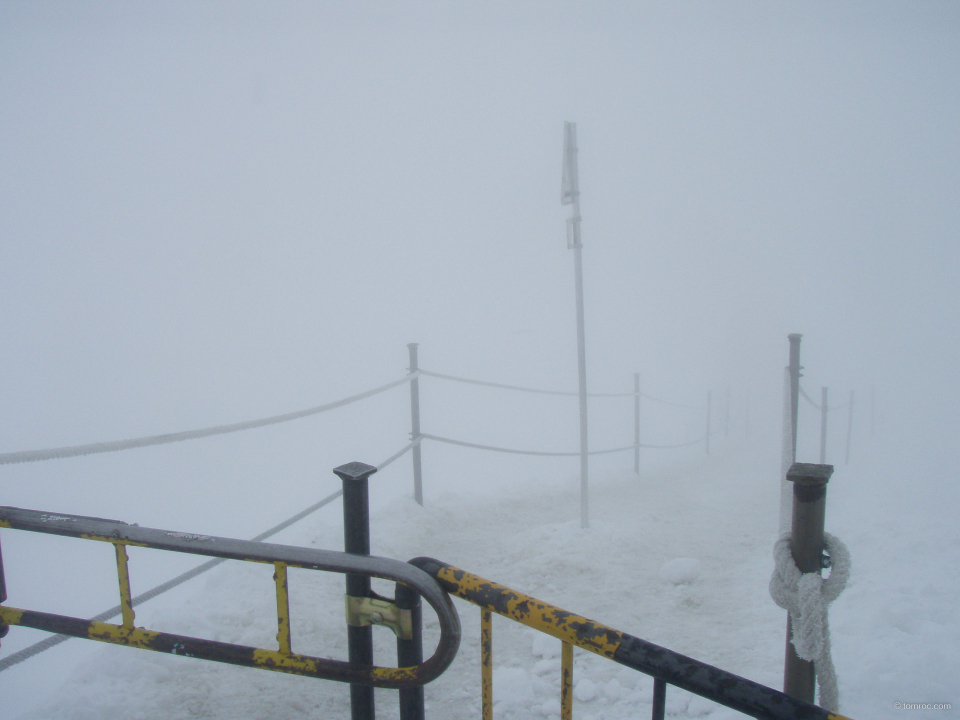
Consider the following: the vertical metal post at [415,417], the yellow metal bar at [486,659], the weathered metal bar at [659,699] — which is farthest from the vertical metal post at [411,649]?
the vertical metal post at [415,417]

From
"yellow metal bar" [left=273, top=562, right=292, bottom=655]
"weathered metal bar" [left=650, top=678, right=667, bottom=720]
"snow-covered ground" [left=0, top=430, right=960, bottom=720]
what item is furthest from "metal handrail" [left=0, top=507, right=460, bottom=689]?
"snow-covered ground" [left=0, top=430, right=960, bottom=720]

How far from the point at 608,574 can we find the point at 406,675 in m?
2.83

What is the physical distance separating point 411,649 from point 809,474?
3.38ft

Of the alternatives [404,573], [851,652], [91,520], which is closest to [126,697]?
[91,520]

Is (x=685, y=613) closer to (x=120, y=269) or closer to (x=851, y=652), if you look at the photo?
(x=851, y=652)

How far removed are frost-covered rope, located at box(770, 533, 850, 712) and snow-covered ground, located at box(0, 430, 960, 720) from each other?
2.69 feet

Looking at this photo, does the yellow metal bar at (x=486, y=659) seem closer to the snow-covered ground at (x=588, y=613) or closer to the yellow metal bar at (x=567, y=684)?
the yellow metal bar at (x=567, y=684)

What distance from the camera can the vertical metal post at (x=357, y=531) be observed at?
112 centimetres

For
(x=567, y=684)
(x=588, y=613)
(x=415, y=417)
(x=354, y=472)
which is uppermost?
(x=354, y=472)

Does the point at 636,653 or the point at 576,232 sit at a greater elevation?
the point at 576,232

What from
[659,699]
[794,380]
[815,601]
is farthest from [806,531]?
[794,380]

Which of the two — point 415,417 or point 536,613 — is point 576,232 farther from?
point 536,613

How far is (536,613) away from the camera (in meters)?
1.01

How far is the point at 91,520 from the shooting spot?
1192 mm
